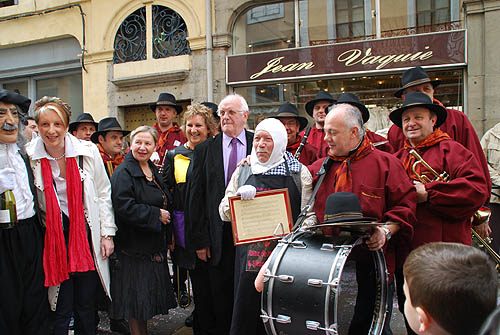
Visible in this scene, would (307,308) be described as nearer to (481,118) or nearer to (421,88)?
(421,88)

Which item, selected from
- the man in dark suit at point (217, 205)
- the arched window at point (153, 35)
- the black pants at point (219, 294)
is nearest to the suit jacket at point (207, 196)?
the man in dark suit at point (217, 205)

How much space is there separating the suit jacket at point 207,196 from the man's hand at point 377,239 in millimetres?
1458

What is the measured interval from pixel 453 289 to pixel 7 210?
2.91 m

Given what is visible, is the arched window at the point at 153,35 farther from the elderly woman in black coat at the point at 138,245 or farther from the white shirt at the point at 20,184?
the white shirt at the point at 20,184

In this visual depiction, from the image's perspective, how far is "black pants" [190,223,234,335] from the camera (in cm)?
372

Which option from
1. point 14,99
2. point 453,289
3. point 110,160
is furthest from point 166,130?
point 453,289

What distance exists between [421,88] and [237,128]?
1722mm

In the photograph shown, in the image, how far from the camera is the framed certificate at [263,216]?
2898mm

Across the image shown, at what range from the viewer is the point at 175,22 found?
33.8 ft

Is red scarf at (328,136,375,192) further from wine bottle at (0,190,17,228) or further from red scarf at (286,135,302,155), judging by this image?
wine bottle at (0,190,17,228)

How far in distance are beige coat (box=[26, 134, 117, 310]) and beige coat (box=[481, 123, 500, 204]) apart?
534 cm

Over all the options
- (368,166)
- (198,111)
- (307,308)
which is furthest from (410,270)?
(198,111)

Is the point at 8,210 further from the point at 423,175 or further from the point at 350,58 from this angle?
the point at 350,58

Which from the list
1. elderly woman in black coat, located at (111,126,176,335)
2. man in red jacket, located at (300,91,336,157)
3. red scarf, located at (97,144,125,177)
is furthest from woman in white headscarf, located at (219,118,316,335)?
red scarf, located at (97,144,125,177)
